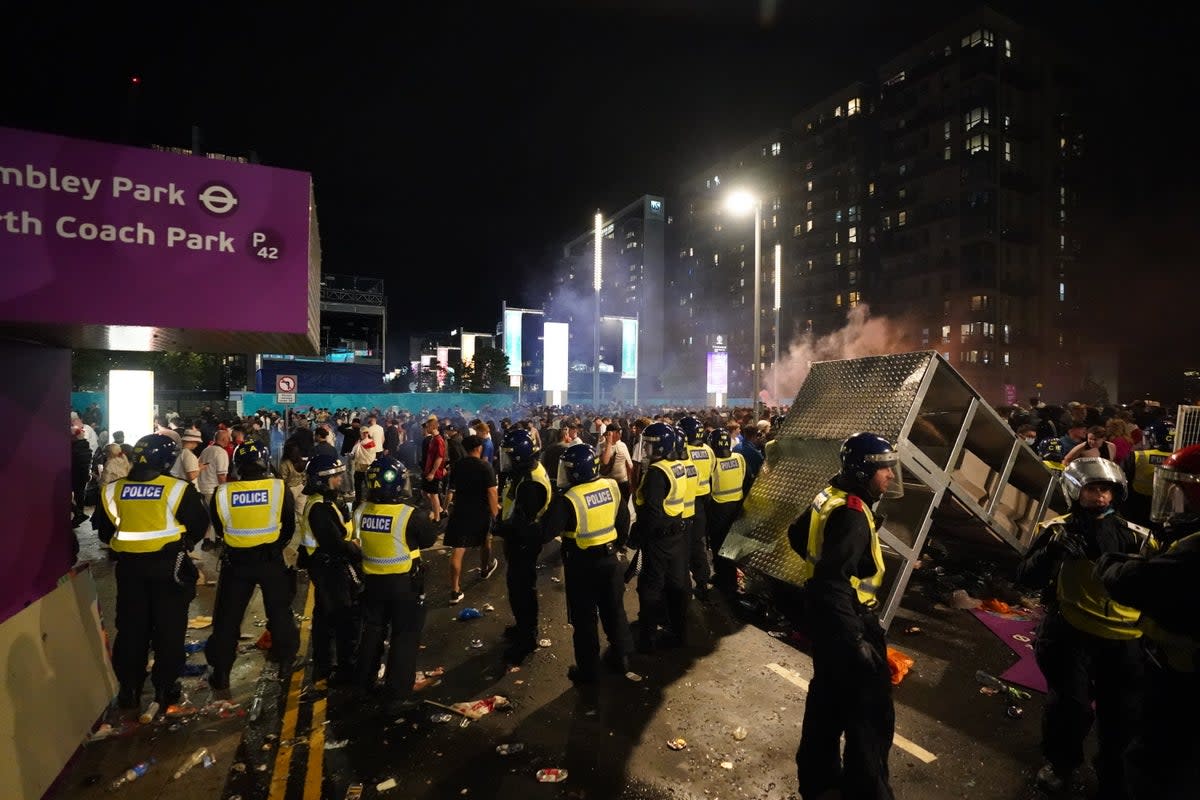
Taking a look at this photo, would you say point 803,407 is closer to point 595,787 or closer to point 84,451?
point 595,787

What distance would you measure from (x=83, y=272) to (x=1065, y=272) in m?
73.3

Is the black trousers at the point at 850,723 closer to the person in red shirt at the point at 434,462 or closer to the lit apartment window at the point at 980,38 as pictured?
the person in red shirt at the point at 434,462

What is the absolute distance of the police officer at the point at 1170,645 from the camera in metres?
2.62

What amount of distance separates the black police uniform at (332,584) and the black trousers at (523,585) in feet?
4.98

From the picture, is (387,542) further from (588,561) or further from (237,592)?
(588,561)

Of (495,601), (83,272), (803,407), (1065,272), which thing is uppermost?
(1065,272)

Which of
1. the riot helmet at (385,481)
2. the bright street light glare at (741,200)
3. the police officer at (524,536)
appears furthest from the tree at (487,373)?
the riot helmet at (385,481)

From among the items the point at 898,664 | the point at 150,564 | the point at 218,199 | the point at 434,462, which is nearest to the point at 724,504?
the point at 898,664

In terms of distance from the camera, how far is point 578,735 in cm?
475

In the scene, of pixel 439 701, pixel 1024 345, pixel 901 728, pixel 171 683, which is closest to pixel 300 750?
Answer: pixel 439 701

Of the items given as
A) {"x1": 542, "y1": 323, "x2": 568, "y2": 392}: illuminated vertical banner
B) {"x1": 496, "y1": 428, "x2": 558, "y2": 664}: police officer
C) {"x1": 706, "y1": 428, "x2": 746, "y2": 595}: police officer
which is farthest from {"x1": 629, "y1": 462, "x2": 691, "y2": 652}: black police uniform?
{"x1": 542, "y1": 323, "x2": 568, "y2": 392}: illuminated vertical banner

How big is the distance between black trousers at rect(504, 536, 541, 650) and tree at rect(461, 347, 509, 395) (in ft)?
198

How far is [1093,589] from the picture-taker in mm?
3727

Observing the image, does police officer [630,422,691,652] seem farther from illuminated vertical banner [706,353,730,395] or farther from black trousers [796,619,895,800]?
illuminated vertical banner [706,353,730,395]
